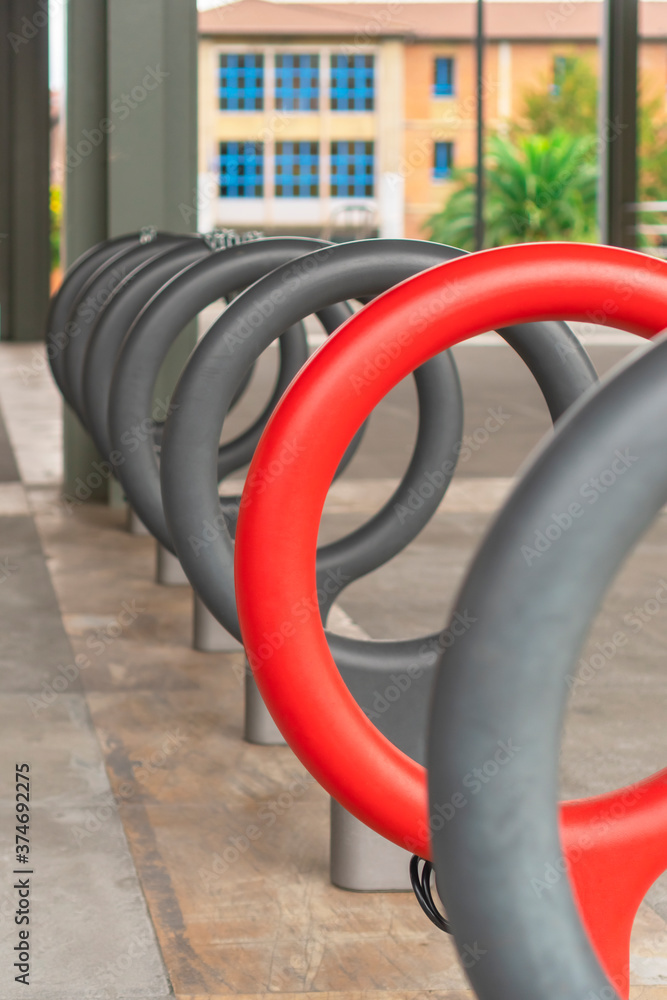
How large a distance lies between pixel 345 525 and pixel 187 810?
2.67 meters

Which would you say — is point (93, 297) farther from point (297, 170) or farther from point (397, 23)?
point (397, 23)

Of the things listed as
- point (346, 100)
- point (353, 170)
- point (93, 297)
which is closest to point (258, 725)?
point (93, 297)

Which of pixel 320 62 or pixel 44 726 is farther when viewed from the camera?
pixel 320 62

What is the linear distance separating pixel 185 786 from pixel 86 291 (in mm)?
2382

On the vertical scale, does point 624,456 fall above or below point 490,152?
below

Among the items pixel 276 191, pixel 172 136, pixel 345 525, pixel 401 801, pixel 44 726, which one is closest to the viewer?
pixel 401 801

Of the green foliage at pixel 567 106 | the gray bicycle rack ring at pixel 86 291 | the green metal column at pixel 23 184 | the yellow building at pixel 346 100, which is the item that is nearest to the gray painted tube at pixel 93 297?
the gray bicycle rack ring at pixel 86 291

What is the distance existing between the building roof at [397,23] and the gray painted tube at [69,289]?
52495 millimetres

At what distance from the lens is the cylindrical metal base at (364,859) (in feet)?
6.50

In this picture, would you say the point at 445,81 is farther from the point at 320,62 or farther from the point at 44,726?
the point at 44,726

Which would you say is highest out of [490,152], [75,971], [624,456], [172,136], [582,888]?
[490,152]

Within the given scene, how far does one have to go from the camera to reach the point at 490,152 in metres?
37.2

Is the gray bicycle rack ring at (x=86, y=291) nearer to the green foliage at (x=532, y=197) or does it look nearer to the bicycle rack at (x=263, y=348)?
the bicycle rack at (x=263, y=348)

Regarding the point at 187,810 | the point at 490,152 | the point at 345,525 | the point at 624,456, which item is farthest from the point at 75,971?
the point at 490,152
